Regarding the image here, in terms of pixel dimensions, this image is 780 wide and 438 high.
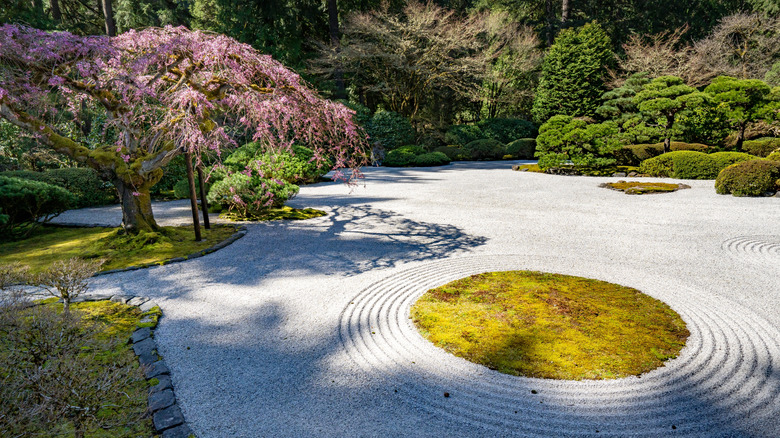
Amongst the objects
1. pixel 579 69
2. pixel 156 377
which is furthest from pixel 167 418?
pixel 579 69

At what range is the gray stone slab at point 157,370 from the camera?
299 centimetres

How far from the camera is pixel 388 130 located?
21.0m

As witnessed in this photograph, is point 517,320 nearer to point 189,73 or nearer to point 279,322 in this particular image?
point 279,322

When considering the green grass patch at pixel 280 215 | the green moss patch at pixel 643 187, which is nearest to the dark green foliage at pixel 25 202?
the green grass patch at pixel 280 215

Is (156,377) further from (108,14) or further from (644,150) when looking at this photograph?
(644,150)

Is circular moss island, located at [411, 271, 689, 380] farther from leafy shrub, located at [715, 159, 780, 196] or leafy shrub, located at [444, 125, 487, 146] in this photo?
leafy shrub, located at [444, 125, 487, 146]

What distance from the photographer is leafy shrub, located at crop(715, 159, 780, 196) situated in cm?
923

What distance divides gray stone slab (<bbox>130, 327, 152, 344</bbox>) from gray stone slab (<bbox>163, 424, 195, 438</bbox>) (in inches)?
56.4

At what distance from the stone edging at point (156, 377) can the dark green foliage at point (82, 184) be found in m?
7.05

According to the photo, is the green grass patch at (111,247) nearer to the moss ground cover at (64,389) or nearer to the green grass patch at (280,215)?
the green grass patch at (280,215)

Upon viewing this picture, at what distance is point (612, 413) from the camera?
2.58 m

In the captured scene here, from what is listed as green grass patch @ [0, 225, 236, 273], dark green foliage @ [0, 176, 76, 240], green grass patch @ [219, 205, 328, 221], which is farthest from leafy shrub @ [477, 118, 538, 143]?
dark green foliage @ [0, 176, 76, 240]

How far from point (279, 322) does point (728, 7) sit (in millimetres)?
36181

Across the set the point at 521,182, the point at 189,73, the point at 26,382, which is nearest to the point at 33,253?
the point at 189,73
